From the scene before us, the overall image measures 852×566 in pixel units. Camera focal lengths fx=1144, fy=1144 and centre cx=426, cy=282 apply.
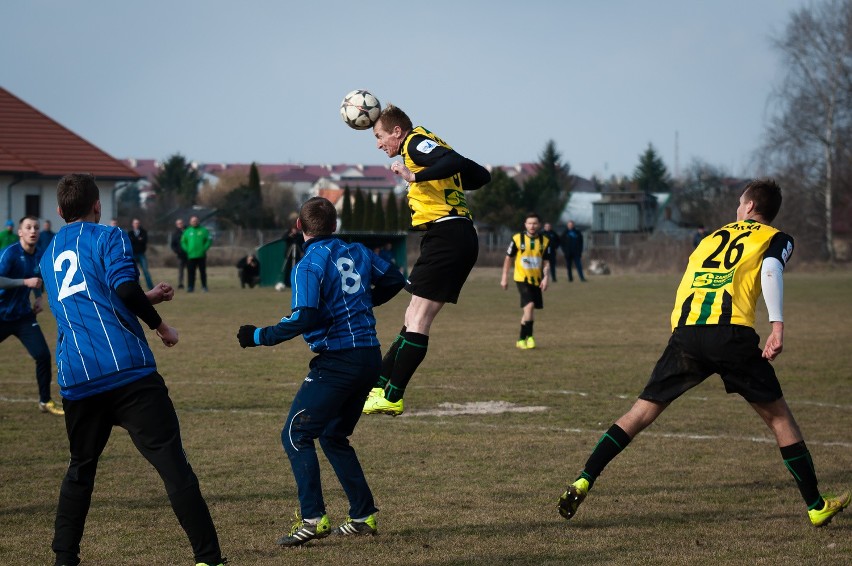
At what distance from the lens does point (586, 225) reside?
321 feet

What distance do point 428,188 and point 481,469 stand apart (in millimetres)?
2140

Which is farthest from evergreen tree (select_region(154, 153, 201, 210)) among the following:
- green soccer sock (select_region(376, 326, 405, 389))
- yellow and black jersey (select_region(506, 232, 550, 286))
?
green soccer sock (select_region(376, 326, 405, 389))

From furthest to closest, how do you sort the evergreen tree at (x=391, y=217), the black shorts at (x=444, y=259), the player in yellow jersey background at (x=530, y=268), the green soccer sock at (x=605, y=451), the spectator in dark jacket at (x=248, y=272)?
the evergreen tree at (x=391, y=217) → the spectator in dark jacket at (x=248, y=272) → the player in yellow jersey background at (x=530, y=268) → the black shorts at (x=444, y=259) → the green soccer sock at (x=605, y=451)

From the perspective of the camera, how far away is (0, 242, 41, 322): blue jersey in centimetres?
1099

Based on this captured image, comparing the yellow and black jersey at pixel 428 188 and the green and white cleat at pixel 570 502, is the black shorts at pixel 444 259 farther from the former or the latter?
the green and white cleat at pixel 570 502

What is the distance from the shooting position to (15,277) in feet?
36.2

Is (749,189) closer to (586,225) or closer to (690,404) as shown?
(690,404)

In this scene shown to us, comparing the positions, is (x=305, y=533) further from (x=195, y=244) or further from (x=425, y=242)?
(x=195, y=244)

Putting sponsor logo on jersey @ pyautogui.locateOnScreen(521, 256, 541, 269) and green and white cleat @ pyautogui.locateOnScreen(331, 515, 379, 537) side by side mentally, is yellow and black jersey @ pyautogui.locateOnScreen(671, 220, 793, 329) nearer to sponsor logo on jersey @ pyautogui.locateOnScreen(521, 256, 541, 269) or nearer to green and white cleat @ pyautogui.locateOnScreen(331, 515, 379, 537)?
green and white cleat @ pyautogui.locateOnScreen(331, 515, 379, 537)

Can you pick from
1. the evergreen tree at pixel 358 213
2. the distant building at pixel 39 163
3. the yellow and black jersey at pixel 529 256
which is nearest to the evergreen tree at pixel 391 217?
the evergreen tree at pixel 358 213

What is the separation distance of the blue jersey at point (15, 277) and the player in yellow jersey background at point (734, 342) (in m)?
6.53

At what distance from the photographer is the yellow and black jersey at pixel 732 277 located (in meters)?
6.70

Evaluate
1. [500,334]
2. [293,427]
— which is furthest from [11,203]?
[293,427]

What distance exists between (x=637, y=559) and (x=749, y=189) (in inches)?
95.6
